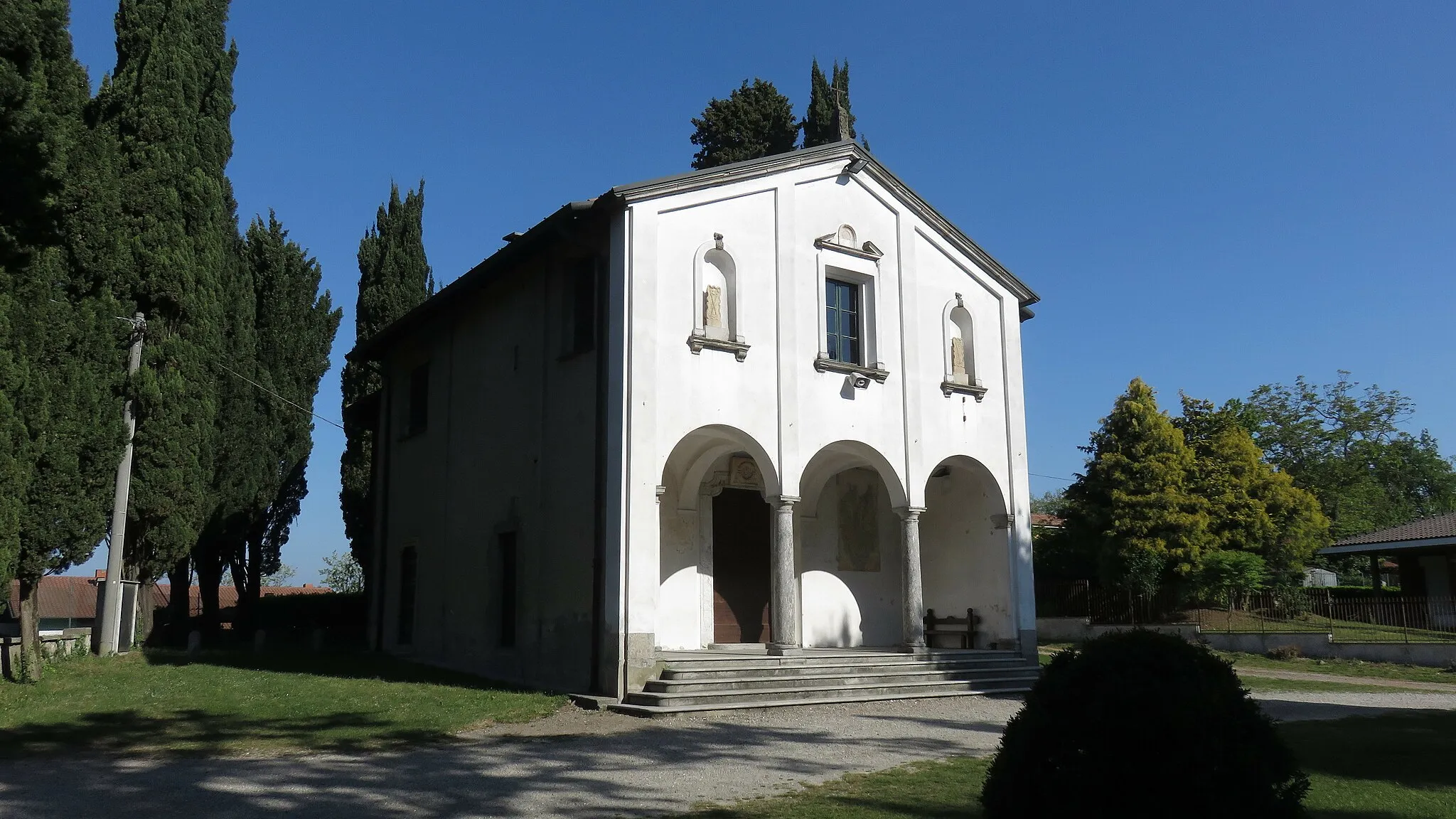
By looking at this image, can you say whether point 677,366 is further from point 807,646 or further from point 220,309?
point 220,309

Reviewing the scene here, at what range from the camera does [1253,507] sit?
92.1 feet

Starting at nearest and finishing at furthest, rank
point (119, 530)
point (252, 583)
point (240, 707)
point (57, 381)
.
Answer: point (240, 707) < point (57, 381) < point (119, 530) < point (252, 583)

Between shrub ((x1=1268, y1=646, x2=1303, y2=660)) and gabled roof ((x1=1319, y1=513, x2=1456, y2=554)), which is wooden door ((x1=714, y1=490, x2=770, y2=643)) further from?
gabled roof ((x1=1319, y1=513, x2=1456, y2=554))

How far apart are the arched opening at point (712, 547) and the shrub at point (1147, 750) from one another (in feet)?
34.3

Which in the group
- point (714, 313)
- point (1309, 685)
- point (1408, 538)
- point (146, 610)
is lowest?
point (1309, 685)

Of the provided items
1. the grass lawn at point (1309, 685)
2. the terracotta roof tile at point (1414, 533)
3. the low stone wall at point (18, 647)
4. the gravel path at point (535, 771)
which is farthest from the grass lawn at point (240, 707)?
the terracotta roof tile at point (1414, 533)

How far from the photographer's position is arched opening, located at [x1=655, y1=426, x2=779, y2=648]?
54.0 feet

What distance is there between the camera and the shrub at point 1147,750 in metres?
5.01

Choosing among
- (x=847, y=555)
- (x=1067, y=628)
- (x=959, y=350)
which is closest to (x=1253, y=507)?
(x=1067, y=628)

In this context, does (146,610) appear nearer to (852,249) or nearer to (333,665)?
(333,665)

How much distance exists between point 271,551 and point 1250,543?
2575 cm

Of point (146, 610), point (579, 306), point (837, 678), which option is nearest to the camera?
point (837, 678)

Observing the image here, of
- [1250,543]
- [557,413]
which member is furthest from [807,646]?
[1250,543]

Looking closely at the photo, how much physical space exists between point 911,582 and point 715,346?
16.0ft
